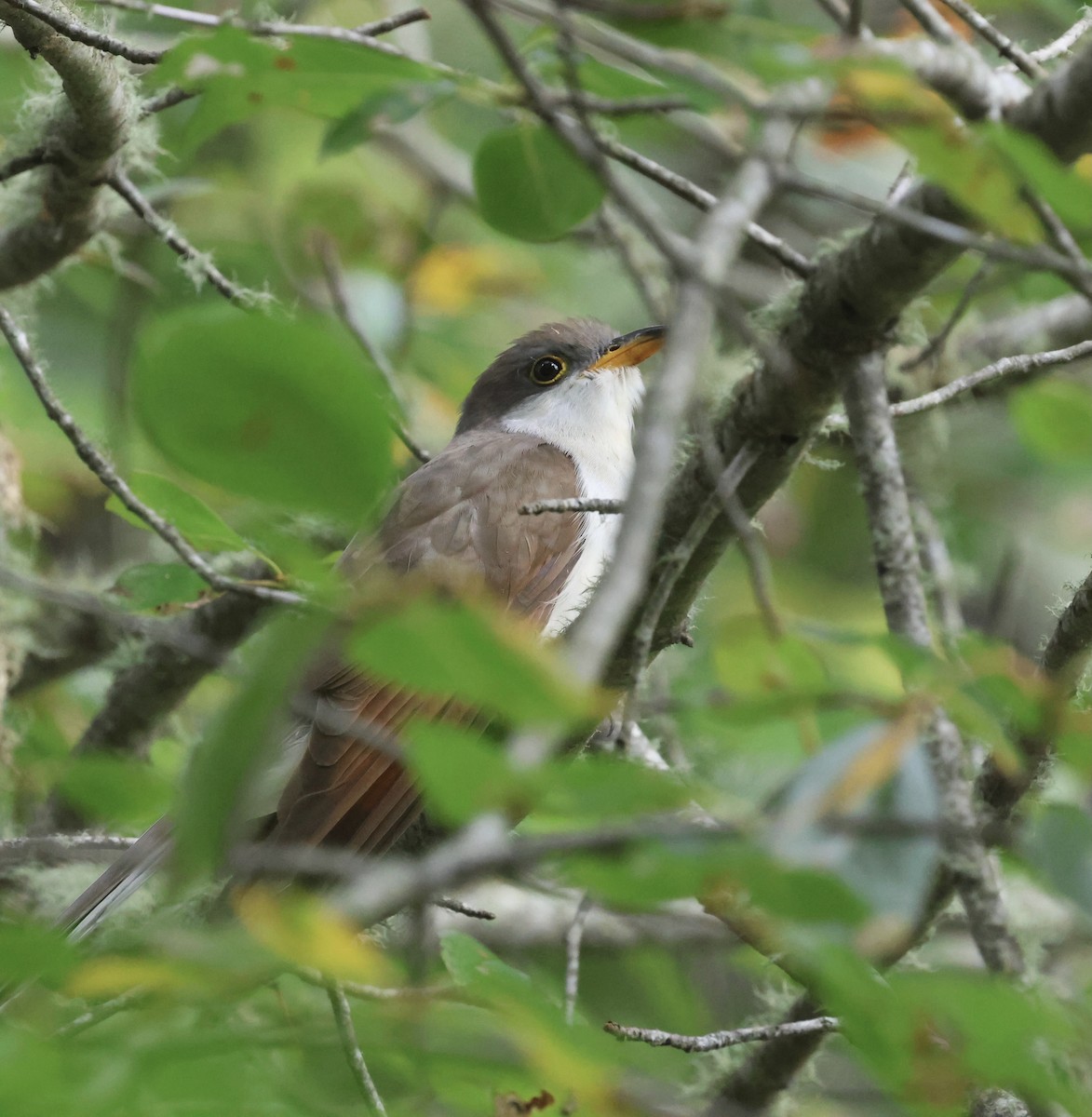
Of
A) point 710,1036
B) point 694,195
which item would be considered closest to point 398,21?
point 694,195

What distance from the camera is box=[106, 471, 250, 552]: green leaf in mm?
2184

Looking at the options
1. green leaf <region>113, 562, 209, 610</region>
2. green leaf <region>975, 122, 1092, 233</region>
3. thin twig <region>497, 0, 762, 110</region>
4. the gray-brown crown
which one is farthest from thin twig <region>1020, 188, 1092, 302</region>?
the gray-brown crown

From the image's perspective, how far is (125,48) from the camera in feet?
8.52

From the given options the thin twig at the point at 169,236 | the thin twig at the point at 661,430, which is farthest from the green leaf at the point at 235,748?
the thin twig at the point at 169,236

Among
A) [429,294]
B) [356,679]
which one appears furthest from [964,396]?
[429,294]

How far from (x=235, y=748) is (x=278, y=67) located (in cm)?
105

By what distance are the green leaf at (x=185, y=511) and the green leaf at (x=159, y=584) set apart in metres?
0.66

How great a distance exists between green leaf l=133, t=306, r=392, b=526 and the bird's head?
3759 millimetres

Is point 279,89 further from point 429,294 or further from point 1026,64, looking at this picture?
point 429,294

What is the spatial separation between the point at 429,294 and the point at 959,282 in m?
2.73

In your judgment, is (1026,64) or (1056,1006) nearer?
(1056,1006)

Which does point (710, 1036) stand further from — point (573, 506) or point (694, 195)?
point (694, 195)

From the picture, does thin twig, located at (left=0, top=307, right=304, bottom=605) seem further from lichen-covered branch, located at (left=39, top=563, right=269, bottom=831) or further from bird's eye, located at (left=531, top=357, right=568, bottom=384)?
bird's eye, located at (left=531, top=357, right=568, bottom=384)

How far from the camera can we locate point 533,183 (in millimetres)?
2418
